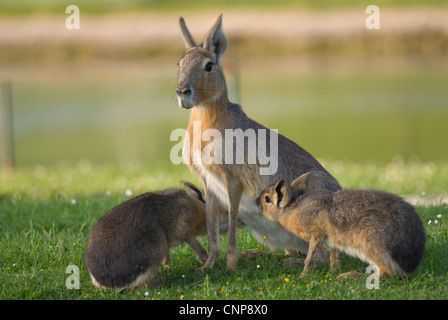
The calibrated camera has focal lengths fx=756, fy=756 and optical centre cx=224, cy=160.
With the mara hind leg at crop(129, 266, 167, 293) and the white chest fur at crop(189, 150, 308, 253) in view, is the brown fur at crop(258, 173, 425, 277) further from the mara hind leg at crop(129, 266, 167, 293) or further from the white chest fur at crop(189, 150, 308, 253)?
the mara hind leg at crop(129, 266, 167, 293)

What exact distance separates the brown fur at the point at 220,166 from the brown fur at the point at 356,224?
0.88 ft

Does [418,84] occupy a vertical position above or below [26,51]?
below

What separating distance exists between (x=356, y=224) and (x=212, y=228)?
1378mm

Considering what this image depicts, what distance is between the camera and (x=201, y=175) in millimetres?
6844

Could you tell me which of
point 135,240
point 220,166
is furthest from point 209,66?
point 135,240

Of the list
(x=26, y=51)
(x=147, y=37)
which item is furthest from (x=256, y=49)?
(x=26, y=51)

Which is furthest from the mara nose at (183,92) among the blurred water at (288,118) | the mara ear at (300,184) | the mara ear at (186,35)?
the blurred water at (288,118)

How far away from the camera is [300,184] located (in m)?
6.70

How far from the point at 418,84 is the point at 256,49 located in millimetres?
5307

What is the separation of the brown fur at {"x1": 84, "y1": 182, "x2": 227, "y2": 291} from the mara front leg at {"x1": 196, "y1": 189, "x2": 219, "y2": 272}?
228 millimetres
